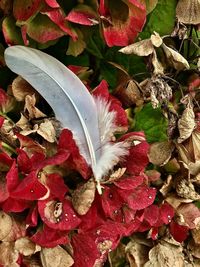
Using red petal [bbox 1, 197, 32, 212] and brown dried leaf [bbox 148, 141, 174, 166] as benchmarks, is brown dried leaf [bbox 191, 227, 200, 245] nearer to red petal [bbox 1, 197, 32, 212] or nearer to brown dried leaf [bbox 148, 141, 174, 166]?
brown dried leaf [bbox 148, 141, 174, 166]

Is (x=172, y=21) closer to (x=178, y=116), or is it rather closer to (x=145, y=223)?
(x=178, y=116)

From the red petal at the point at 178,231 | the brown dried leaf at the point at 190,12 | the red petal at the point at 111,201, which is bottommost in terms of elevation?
the red petal at the point at 178,231

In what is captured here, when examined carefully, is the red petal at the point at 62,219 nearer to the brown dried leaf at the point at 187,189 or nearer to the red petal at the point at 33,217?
the red petal at the point at 33,217

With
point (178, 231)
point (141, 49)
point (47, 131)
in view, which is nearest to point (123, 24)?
point (141, 49)

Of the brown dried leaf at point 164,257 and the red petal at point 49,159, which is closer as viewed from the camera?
the red petal at point 49,159

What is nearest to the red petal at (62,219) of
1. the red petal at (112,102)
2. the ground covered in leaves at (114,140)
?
the ground covered in leaves at (114,140)

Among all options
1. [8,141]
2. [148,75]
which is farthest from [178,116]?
[8,141]

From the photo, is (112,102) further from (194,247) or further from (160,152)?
(194,247)
